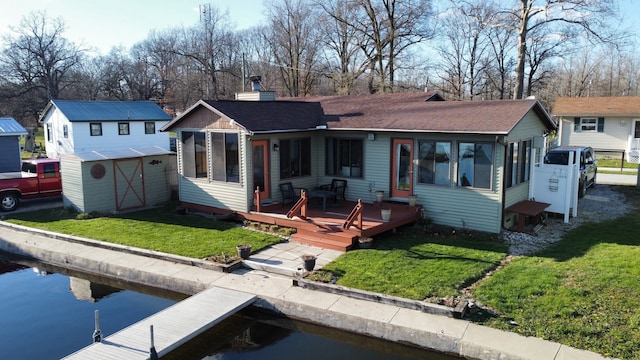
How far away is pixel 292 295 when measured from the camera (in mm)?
9414

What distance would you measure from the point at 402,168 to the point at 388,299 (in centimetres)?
616

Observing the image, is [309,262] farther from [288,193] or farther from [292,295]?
[288,193]

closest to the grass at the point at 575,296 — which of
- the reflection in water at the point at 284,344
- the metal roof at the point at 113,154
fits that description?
the reflection in water at the point at 284,344

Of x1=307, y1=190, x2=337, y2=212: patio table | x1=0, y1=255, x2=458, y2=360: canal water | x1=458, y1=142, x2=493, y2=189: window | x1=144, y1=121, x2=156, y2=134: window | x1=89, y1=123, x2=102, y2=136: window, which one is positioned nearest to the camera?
x1=0, y1=255, x2=458, y2=360: canal water

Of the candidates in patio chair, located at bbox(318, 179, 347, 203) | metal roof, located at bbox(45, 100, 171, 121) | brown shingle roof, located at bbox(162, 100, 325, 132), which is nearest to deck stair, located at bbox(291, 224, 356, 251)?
patio chair, located at bbox(318, 179, 347, 203)

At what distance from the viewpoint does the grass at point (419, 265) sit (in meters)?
9.39

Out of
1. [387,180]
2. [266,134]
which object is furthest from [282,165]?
[387,180]

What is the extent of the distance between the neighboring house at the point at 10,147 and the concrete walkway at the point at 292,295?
7845 millimetres

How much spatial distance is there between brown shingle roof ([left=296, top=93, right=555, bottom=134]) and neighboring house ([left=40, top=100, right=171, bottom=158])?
50.8 ft

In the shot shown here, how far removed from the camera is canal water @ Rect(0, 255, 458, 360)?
8.00 m

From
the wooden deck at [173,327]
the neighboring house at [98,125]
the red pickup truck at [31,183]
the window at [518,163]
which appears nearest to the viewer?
the wooden deck at [173,327]

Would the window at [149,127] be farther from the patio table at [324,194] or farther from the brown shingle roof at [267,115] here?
the patio table at [324,194]

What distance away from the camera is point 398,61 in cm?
3475

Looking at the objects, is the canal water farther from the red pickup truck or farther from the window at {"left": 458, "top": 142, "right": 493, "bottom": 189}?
the red pickup truck
